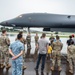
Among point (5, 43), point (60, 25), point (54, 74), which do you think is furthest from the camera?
point (60, 25)

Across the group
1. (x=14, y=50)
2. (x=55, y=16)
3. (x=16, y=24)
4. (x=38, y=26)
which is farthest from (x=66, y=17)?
(x=14, y=50)

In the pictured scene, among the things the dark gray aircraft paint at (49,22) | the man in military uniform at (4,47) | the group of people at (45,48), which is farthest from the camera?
the dark gray aircraft paint at (49,22)

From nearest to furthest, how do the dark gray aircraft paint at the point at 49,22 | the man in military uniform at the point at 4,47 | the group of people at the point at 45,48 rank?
the group of people at the point at 45,48
the man in military uniform at the point at 4,47
the dark gray aircraft paint at the point at 49,22

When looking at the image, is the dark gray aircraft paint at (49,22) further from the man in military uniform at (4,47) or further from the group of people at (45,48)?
the man in military uniform at (4,47)

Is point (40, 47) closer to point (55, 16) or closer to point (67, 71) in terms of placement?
point (67, 71)

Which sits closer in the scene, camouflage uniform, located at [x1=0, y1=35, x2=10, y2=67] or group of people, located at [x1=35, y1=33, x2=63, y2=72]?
group of people, located at [x1=35, y1=33, x2=63, y2=72]

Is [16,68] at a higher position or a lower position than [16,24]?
A: lower

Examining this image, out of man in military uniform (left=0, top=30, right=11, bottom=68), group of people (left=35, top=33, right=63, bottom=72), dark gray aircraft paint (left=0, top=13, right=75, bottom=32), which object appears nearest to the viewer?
group of people (left=35, top=33, right=63, bottom=72)

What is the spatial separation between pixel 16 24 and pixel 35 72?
47.0 ft

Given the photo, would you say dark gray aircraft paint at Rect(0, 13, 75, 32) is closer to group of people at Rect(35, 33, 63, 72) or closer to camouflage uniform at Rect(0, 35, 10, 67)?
group of people at Rect(35, 33, 63, 72)

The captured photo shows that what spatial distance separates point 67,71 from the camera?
35.8 feet

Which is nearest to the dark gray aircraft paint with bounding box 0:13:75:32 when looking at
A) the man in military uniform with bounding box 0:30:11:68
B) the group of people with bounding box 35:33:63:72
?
the group of people with bounding box 35:33:63:72

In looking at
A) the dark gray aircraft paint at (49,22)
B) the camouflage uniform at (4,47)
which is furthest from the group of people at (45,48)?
the dark gray aircraft paint at (49,22)

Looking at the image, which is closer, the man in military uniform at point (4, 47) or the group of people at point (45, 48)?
the group of people at point (45, 48)
